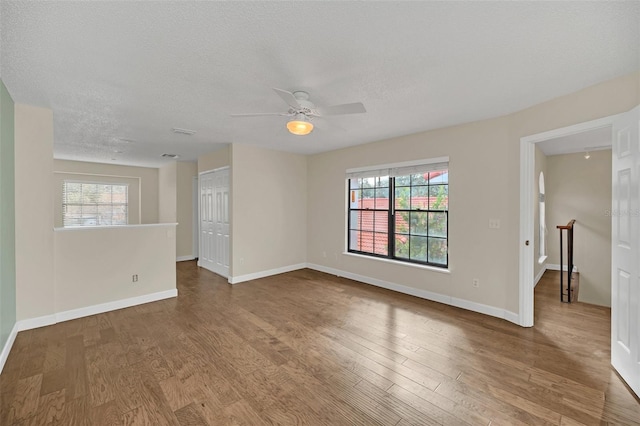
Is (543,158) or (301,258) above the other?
(543,158)

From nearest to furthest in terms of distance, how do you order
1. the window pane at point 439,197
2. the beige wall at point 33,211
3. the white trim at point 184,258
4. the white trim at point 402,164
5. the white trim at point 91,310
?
the beige wall at point 33,211, the white trim at point 91,310, the white trim at point 402,164, the window pane at point 439,197, the white trim at point 184,258

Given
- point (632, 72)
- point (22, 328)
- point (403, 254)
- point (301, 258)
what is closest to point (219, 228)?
point (301, 258)

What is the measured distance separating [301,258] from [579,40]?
5215 mm

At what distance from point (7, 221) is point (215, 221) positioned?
3135mm

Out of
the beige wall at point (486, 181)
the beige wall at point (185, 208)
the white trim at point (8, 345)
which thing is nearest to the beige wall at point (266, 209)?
the beige wall at point (486, 181)

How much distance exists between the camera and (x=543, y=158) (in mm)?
5297

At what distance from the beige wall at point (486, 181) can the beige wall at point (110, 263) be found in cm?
352

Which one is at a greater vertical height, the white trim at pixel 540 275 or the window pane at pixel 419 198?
the window pane at pixel 419 198

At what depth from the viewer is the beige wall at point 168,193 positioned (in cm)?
696

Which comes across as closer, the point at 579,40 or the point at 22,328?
the point at 579,40

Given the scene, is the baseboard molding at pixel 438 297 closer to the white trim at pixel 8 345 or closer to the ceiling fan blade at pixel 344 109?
the ceiling fan blade at pixel 344 109

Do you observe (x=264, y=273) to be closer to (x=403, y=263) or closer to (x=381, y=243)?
(x=381, y=243)

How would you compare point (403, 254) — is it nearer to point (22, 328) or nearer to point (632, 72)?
point (632, 72)

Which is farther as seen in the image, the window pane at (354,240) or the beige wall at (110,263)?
the window pane at (354,240)
